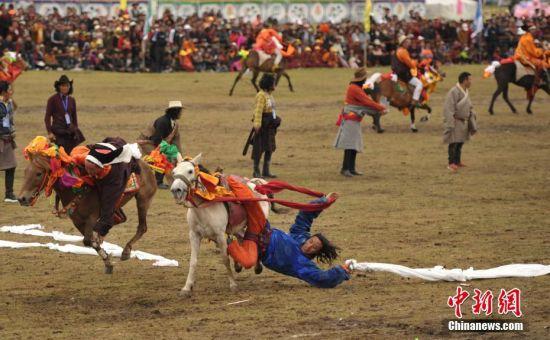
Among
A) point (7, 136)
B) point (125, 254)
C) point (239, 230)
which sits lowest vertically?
point (125, 254)

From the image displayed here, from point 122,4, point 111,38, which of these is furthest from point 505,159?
point 122,4

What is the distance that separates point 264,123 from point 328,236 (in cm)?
508

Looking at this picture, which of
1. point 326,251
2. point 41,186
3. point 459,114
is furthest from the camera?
point 459,114

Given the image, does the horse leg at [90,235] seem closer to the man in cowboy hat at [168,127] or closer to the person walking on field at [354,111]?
the man in cowboy hat at [168,127]

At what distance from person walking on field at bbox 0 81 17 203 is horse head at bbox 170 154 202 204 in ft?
21.7

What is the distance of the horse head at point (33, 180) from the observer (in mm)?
11547

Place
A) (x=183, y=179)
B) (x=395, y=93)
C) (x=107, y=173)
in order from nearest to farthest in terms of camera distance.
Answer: (x=183, y=179)
(x=107, y=173)
(x=395, y=93)

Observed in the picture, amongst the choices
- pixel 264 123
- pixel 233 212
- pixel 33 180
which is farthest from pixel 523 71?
pixel 33 180

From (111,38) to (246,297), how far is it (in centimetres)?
2854

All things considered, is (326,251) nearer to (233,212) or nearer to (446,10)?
(233,212)

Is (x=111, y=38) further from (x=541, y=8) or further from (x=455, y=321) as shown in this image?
(x=455, y=321)

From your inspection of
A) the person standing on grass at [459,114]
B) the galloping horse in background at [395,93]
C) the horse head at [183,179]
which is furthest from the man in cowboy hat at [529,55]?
the horse head at [183,179]

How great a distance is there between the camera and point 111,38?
3853cm

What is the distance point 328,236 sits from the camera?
47.3ft
